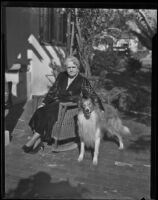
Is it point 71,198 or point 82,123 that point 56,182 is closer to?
point 71,198

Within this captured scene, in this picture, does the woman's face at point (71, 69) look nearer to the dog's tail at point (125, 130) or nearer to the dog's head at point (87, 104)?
the dog's head at point (87, 104)

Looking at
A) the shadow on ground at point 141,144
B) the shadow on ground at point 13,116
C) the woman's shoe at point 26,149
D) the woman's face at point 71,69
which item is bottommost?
the woman's shoe at point 26,149

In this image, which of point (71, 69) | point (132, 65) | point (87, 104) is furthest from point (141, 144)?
point (71, 69)

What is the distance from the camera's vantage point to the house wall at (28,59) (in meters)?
→ 3.58

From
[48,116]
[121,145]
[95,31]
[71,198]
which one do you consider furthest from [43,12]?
[71,198]

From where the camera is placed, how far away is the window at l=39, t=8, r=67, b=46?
3570 millimetres

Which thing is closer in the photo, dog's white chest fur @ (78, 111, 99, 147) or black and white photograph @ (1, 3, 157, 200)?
black and white photograph @ (1, 3, 157, 200)

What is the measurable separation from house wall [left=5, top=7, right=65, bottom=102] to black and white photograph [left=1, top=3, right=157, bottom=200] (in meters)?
0.01

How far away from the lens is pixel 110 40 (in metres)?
3.63

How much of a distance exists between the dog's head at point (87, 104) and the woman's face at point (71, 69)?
309 mm

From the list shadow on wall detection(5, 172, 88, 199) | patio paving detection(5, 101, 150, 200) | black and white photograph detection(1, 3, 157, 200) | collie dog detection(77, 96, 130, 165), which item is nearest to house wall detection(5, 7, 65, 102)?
black and white photograph detection(1, 3, 157, 200)


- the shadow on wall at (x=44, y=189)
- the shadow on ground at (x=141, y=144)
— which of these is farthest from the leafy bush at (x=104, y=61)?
the shadow on wall at (x=44, y=189)

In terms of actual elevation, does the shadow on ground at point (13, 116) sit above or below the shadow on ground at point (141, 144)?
above

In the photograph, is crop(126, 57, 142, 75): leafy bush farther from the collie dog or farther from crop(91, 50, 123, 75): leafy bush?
the collie dog
